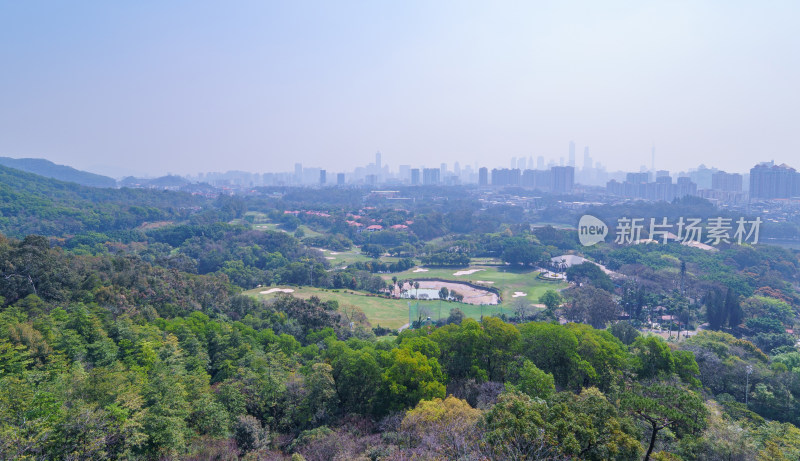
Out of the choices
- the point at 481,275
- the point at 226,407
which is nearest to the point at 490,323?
the point at 226,407

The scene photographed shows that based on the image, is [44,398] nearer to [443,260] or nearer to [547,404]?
[547,404]

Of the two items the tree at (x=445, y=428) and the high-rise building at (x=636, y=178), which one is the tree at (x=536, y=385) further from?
the high-rise building at (x=636, y=178)

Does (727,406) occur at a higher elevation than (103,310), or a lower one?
lower

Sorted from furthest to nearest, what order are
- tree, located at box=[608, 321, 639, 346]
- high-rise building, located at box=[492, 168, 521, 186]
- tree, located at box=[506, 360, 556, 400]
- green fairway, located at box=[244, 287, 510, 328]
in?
high-rise building, located at box=[492, 168, 521, 186] < green fairway, located at box=[244, 287, 510, 328] < tree, located at box=[608, 321, 639, 346] < tree, located at box=[506, 360, 556, 400]

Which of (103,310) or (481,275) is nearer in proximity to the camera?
(103,310)

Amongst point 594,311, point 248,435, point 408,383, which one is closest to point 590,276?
point 594,311

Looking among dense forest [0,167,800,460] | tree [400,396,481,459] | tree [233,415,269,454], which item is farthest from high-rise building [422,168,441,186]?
tree [400,396,481,459]

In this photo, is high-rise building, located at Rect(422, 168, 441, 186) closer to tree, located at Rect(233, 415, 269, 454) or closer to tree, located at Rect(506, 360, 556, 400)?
tree, located at Rect(506, 360, 556, 400)
